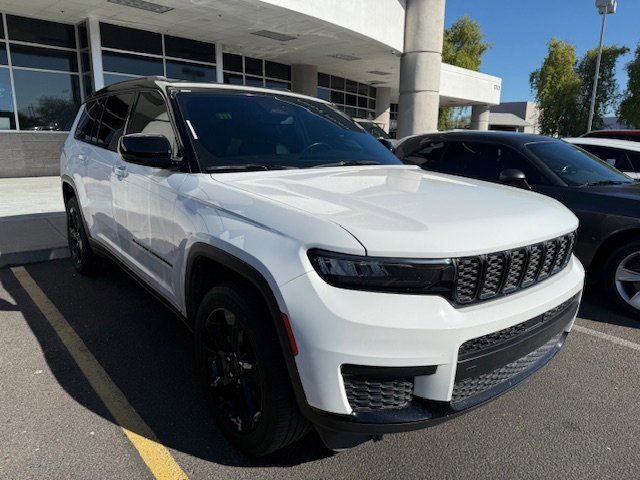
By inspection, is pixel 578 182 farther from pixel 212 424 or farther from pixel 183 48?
pixel 183 48

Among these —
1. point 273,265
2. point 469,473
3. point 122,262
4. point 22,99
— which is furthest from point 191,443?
point 22,99

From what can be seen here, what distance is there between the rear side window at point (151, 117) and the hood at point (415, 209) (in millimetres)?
717

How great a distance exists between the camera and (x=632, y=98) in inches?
1464

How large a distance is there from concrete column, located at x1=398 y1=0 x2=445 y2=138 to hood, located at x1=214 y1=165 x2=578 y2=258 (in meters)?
17.3

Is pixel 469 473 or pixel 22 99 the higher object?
pixel 22 99

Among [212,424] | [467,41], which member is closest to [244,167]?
[212,424]

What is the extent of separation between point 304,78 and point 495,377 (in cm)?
2061

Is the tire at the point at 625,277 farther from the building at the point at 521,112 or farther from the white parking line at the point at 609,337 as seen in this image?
the building at the point at 521,112

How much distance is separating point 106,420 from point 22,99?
45.9 ft

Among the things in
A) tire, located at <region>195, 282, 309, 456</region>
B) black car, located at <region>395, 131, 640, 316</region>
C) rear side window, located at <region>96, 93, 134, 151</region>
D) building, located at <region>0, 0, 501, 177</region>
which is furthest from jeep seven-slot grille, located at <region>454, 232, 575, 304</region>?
building, located at <region>0, 0, 501, 177</region>

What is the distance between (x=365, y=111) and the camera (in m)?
28.3

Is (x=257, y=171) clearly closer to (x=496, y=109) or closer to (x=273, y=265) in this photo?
(x=273, y=265)

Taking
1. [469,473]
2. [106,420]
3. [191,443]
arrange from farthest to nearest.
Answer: [106,420] → [191,443] → [469,473]

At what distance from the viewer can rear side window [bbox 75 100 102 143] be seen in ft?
14.8
